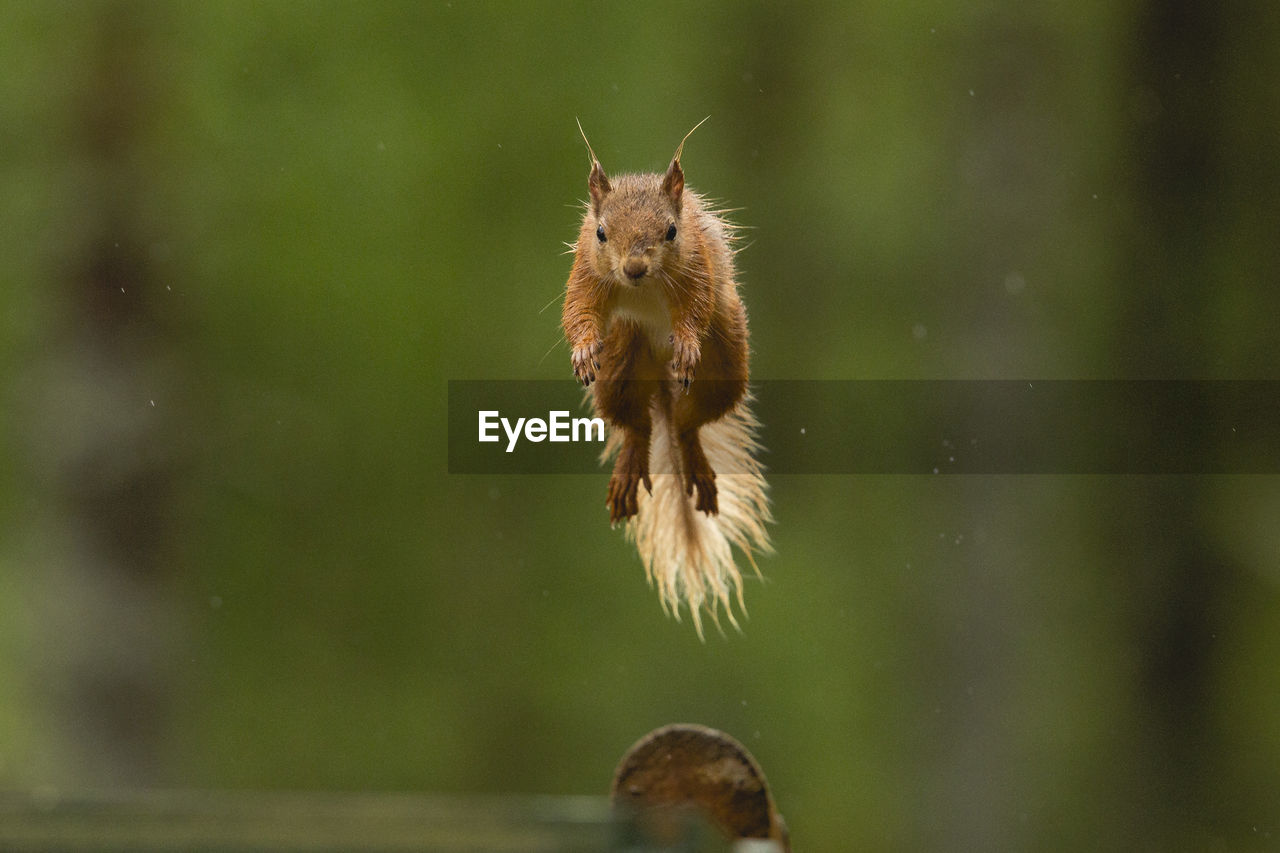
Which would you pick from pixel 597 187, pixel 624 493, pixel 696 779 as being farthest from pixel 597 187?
pixel 696 779

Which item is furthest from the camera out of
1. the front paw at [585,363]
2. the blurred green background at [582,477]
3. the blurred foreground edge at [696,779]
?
the blurred green background at [582,477]

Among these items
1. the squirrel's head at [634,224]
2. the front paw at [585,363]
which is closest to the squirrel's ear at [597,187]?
the squirrel's head at [634,224]

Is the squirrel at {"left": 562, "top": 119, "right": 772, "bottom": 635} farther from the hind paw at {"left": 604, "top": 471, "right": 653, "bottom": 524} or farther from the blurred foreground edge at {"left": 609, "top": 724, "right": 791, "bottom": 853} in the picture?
the blurred foreground edge at {"left": 609, "top": 724, "right": 791, "bottom": 853}

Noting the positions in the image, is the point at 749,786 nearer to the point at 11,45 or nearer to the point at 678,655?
the point at 678,655

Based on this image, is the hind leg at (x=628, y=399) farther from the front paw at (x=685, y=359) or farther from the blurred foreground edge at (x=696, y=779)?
the blurred foreground edge at (x=696, y=779)

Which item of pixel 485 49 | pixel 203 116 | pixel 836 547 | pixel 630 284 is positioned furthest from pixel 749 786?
pixel 203 116

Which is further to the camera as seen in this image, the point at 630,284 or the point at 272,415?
the point at 272,415
